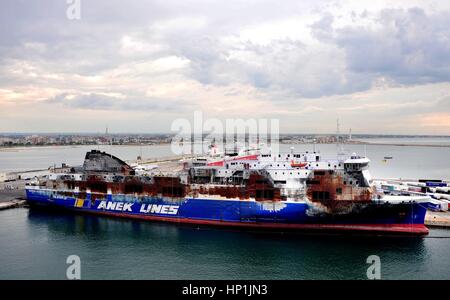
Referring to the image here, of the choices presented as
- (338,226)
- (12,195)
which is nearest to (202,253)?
(338,226)

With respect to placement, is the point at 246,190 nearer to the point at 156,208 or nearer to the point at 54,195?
the point at 156,208

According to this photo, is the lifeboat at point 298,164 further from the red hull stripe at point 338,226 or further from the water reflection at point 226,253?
the water reflection at point 226,253

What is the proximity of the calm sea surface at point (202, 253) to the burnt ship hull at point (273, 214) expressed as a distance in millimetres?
703

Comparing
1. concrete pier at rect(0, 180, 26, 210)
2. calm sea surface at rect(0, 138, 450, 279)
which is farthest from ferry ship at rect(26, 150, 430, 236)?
concrete pier at rect(0, 180, 26, 210)

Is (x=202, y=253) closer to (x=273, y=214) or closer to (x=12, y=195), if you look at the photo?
(x=273, y=214)

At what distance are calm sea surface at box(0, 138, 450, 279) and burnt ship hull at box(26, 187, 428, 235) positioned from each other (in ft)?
2.31

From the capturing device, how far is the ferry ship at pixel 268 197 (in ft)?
79.6

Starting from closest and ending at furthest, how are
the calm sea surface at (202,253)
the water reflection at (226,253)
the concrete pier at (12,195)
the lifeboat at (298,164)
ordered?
the calm sea surface at (202,253) < the water reflection at (226,253) < the lifeboat at (298,164) < the concrete pier at (12,195)

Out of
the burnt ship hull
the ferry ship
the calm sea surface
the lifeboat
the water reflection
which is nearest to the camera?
the calm sea surface

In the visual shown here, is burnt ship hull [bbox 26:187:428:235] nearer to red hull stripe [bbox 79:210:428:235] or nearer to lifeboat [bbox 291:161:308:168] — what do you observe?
red hull stripe [bbox 79:210:428:235]

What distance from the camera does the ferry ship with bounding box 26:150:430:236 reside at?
24.2 metres

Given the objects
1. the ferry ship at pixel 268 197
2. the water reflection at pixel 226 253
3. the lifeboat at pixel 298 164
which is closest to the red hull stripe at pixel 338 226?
the ferry ship at pixel 268 197

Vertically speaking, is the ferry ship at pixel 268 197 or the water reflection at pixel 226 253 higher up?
the ferry ship at pixel 268 197

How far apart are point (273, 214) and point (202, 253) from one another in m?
5.95
